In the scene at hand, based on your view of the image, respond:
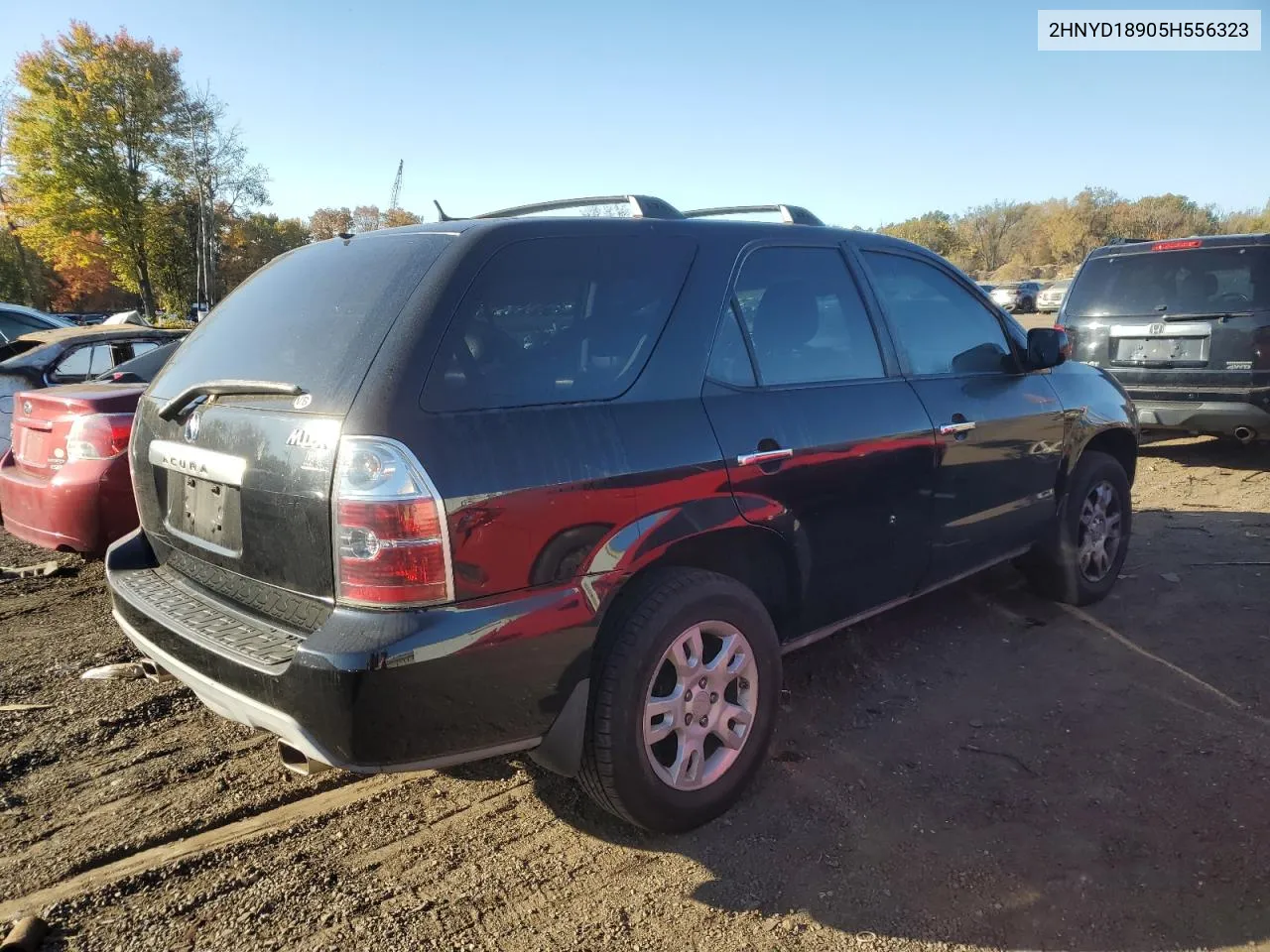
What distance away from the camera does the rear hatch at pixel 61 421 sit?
14.2ft

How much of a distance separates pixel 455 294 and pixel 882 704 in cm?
246

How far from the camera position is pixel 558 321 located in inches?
104

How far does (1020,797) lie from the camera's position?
2.99 metres

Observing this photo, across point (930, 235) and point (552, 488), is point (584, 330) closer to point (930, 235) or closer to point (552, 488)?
point (552, 488)

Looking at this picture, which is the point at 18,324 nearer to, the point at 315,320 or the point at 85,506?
the point at 85,506

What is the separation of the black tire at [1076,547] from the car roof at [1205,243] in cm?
367

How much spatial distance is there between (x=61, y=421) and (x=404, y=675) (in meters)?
3.32

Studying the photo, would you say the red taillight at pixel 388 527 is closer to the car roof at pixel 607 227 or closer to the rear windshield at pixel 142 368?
the car roof at pixel 607 227

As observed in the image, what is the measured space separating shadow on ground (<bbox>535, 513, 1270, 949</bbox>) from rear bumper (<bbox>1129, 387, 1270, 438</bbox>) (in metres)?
3.52

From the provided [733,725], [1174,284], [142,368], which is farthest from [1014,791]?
[1174,284]

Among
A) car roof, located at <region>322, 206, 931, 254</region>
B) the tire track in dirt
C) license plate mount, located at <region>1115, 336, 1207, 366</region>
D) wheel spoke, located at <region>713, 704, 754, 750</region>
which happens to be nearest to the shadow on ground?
wheel spoke, located at <region>713, 704, 754, 750</region>

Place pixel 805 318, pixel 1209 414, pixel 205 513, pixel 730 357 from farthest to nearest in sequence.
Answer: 1. pixel 1209 414
2. pixel 805 318
3. pixel 730 357
4. pixel 205 513

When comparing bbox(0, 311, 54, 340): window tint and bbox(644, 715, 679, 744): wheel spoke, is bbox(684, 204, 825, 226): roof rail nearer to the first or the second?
bbox(644, 715, 679, 744): wheel spoke

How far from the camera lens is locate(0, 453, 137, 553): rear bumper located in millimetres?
4227
